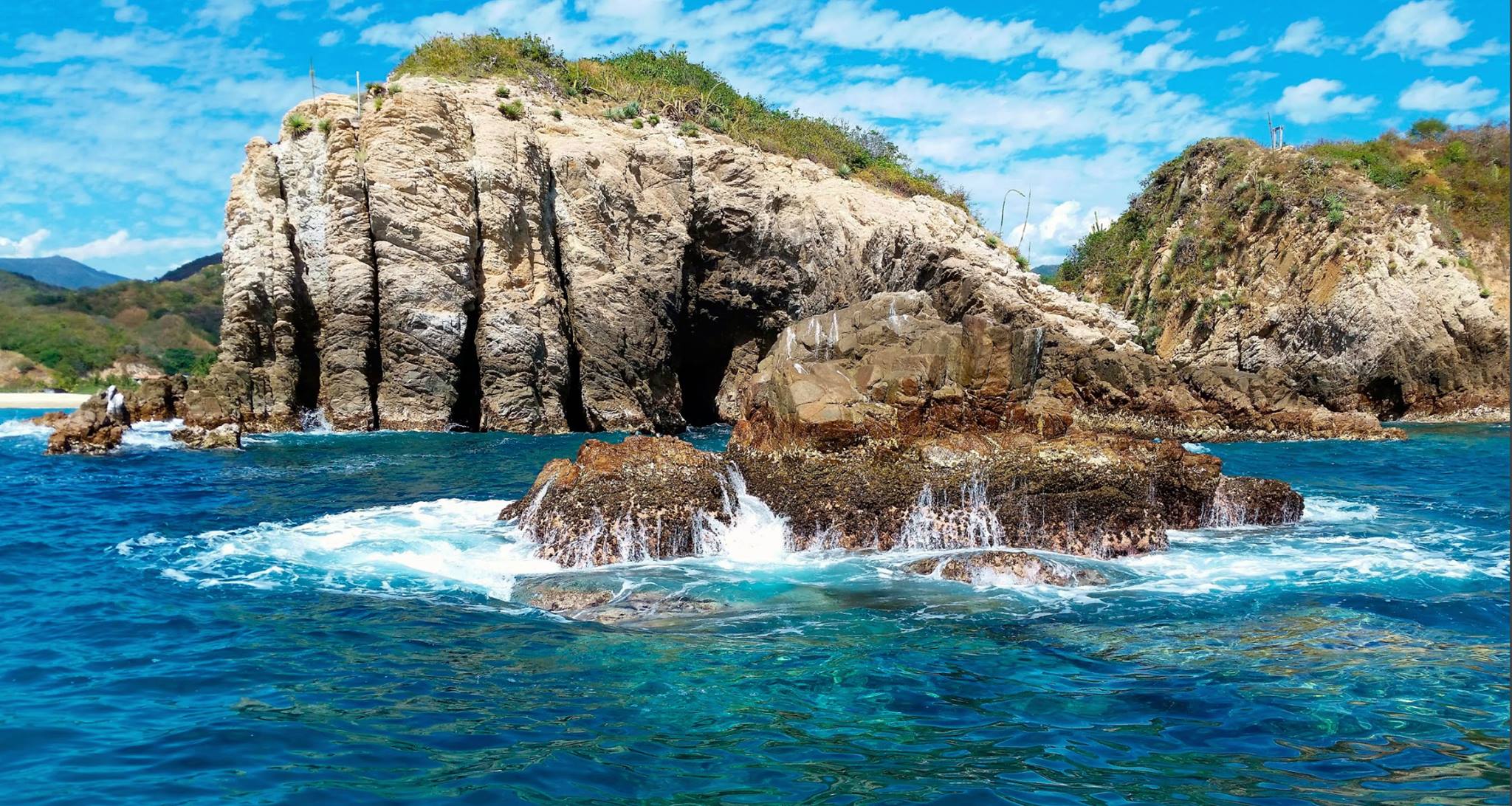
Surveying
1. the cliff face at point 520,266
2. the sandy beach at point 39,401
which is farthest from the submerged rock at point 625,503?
the sandy beach at point 39,401

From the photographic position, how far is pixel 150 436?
78.0ft

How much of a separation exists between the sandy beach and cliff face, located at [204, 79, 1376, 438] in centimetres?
2374

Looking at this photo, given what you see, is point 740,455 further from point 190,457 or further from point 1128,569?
point 190,457

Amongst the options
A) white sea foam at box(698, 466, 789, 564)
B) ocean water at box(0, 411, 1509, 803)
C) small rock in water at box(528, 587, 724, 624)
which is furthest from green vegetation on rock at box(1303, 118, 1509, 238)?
small rock in water at box(528, 587, 724, 624)

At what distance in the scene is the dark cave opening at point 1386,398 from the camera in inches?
1340

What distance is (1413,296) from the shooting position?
111 ft

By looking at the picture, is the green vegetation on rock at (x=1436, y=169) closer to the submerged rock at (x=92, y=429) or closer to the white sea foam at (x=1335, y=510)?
the white sea foam at (x=1335, y=510)

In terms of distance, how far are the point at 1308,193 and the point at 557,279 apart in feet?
102

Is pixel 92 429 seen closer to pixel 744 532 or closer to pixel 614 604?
pixel 744 532

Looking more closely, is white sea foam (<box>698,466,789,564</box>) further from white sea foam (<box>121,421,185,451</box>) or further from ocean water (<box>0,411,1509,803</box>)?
white sea foam (<box>121,421,185,451</box>)

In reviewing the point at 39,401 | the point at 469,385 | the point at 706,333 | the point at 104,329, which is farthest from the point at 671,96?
the point at 104,329

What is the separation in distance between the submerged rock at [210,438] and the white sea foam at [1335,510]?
21.6m

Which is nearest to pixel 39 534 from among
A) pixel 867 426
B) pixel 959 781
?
pixel 867 426

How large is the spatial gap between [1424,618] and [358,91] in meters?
28.0
